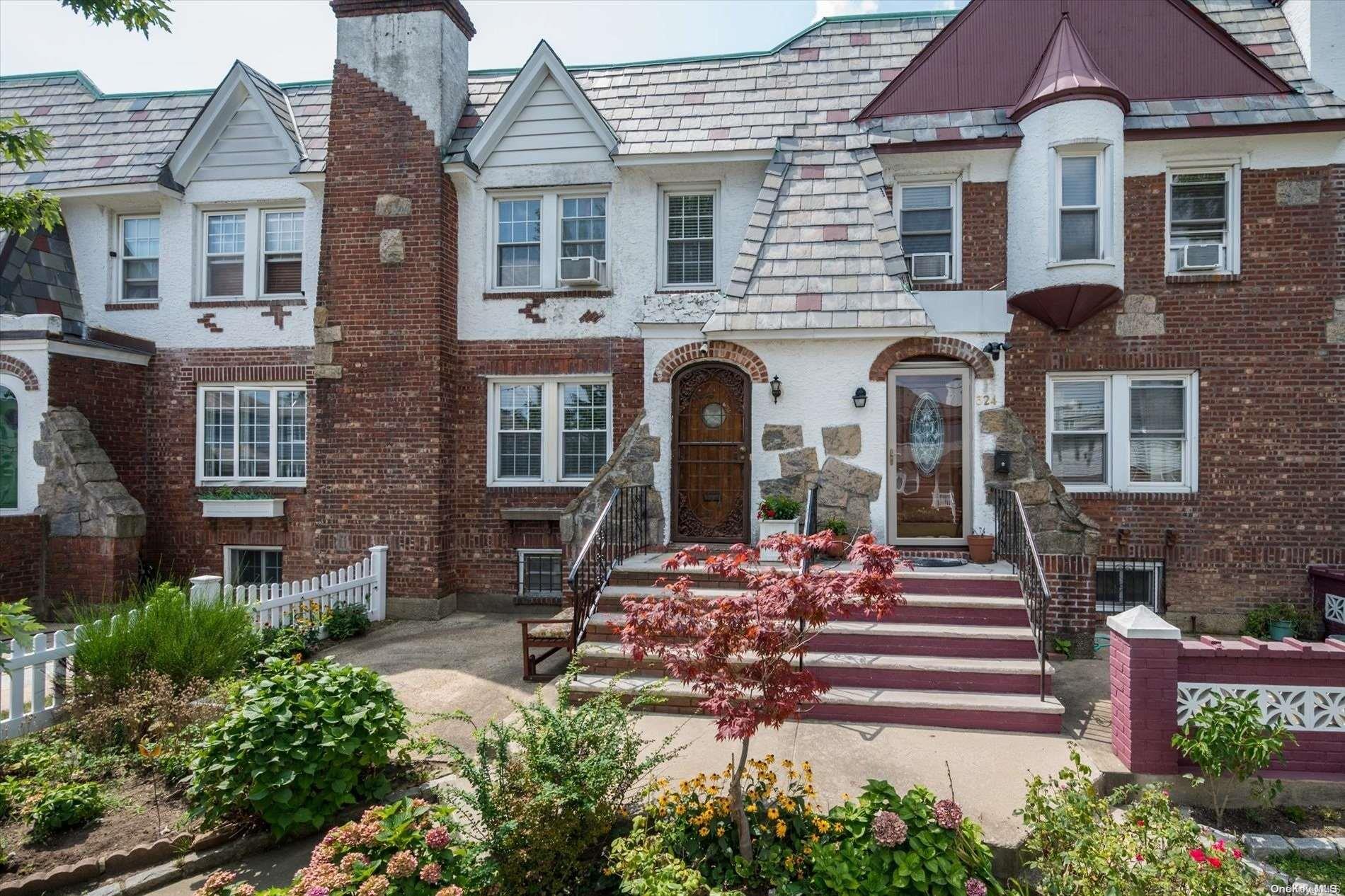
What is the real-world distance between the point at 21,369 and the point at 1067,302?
50.2 feet

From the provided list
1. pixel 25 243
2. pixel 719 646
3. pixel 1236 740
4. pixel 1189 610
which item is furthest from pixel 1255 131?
pixel 25 243

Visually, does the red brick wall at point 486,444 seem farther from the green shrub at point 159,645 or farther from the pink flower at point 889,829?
the pink flower at point 889,829

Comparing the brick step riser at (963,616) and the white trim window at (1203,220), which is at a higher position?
the white trim window at (1203,220)

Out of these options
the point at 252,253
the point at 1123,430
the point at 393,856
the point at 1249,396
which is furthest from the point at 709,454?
the point at 252,253

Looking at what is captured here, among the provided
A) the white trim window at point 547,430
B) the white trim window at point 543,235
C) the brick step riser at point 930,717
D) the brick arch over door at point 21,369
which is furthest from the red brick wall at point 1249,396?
the brick arch over door at point 21,369

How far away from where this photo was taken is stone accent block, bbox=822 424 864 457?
28.9 feet

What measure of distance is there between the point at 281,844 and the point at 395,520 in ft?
21.3

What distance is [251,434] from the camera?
475 inches

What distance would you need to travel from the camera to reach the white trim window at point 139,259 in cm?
1235

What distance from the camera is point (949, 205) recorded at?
10.5m

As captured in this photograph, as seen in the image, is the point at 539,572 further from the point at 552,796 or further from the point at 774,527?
the point at 552,796

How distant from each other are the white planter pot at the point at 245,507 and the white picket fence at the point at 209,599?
2.00m

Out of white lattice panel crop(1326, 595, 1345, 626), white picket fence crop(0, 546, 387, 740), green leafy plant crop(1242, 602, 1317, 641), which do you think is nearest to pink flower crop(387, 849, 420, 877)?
white picket fence crop(0, 546, 387, 740)

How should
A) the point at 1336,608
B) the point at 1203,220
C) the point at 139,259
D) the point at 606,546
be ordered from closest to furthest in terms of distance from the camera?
the point at 606,546 → the point at 1336,608 → the point at 1203,220 → the point at 139,259
